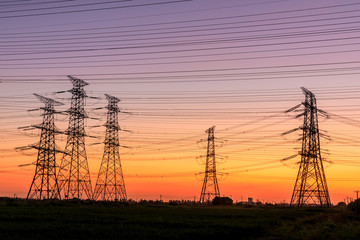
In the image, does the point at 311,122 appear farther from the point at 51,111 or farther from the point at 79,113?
the point at 51,111

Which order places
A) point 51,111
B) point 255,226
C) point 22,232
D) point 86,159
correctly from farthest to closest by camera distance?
1. point 51,111
2. point 86,159
3. point 255,226
4. point 22,232

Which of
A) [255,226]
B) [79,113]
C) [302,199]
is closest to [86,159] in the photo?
A: [79,113]

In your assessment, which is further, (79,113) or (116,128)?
(116,128)

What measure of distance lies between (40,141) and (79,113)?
28.0ft

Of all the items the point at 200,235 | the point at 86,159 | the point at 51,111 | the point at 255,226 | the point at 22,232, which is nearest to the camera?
the point at 22,232

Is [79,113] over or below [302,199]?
over

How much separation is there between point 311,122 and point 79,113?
42027 mm

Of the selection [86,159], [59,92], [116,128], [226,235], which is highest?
[59,92]

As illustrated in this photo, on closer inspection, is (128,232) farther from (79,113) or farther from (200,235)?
(79,113)

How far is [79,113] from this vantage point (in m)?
81.4

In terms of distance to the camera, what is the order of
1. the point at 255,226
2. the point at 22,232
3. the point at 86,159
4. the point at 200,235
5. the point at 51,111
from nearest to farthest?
the point at 22,232 < the point at 200,235 < the point at 255,226 < the point at 86,159 < the point at 51,111

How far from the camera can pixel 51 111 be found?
84.3 metres

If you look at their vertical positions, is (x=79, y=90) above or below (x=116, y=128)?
above

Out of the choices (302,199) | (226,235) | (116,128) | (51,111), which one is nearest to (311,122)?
(302,199)
